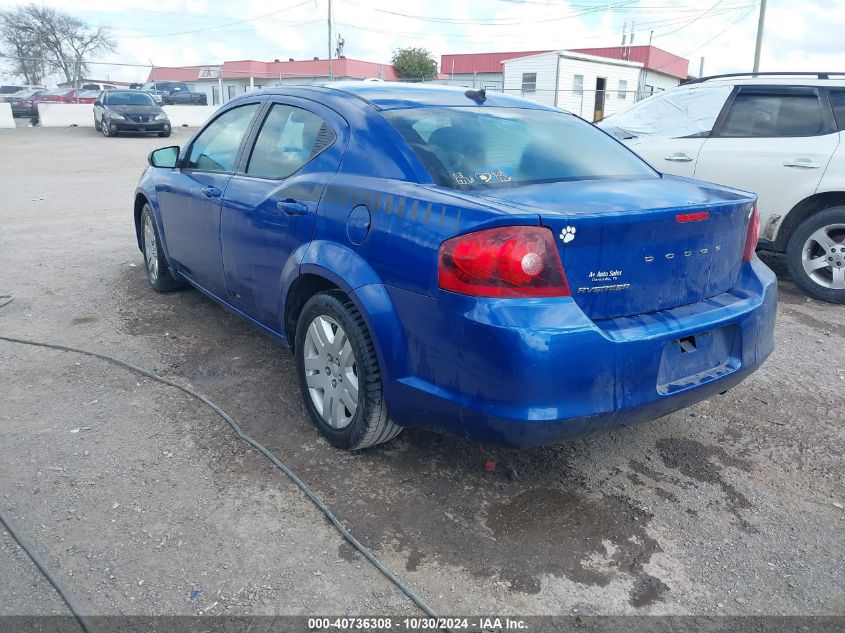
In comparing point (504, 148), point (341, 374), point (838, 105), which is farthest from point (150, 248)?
point (838, 105)

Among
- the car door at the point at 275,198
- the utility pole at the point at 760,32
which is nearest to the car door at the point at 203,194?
Answer: the car door at the point at 275,198

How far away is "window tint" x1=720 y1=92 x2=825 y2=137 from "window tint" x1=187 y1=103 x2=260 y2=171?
430 centimetres

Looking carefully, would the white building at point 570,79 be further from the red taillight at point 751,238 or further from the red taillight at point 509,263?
the red taillight at point 509,263

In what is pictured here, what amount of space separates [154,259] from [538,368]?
158 inches

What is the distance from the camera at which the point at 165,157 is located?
189 inches

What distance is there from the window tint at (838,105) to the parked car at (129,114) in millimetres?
20578

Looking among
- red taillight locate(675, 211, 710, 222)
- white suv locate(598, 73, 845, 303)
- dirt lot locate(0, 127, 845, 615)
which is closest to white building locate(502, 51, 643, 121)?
white suv locate(598, 73, 845, 303)

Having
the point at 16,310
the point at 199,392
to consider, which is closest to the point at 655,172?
the point at 199,392

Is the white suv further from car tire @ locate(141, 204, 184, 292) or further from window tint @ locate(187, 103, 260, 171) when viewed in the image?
car tire @ locate(141, 204, 184, 292)

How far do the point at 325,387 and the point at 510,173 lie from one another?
127 centimetres

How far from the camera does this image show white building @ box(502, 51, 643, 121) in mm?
32156

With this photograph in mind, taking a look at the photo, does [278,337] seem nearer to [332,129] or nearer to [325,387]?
[325,387]

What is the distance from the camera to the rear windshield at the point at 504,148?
297 centimetres

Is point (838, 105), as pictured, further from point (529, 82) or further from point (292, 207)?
point (529, 82)
